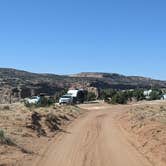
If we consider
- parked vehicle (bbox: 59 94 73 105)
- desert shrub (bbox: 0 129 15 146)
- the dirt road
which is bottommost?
the dirt road

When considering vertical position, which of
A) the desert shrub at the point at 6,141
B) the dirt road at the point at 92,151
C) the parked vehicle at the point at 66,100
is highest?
the parked vehicle at the point at 66,100

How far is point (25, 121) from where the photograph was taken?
104ft

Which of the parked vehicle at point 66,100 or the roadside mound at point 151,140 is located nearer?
the roadside mound at point 151,140

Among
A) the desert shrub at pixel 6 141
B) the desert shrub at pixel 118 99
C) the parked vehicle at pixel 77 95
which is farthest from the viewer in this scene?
the desert shrub at pixel 118 99

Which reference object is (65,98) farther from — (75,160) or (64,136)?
(75,160)

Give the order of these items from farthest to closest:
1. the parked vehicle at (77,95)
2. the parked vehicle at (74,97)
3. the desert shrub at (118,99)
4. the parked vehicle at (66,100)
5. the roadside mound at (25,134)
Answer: the desert shrub at (118,99), the parked vehicle at (77,95), the parked vehicle at (74,97), the parked vehicle at (66,100), the roadside mound at (25,134)

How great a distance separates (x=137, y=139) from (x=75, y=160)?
863 centimetres

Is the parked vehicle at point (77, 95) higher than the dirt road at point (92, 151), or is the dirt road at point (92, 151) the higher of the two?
the parked vehicle at point (77, 95)

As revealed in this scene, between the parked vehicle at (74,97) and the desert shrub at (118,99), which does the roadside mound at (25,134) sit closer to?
the parked vehicle at (74,97)

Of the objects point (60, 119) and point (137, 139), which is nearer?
point (137, 139)

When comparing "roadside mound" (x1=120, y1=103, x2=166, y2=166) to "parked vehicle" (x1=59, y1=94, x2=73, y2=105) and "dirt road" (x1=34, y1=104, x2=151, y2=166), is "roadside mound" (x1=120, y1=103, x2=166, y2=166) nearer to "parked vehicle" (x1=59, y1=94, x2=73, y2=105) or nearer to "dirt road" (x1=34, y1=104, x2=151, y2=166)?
"dirt road" (x1=34, y1=104, x2=151, y2=166)

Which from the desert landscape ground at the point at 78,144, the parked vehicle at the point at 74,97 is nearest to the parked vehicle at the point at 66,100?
the parked vehicle at the point at 74,97

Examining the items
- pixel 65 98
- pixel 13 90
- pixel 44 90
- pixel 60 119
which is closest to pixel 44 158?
pixel 60 119

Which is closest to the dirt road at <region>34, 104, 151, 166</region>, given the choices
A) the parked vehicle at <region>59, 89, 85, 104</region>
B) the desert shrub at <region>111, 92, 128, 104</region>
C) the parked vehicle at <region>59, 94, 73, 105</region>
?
the parked vehicle at <region>59, 94, 73, 105</region>
